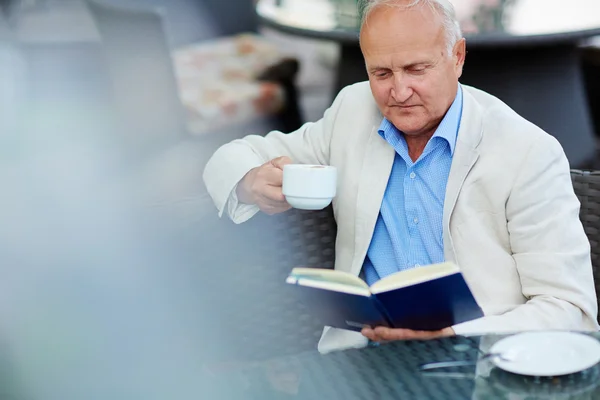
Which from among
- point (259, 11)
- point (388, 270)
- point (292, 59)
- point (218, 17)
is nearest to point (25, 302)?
point (388, 270)

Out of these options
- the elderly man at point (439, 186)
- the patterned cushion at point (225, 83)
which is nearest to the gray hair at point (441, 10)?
the elderly man at point (439, 186)

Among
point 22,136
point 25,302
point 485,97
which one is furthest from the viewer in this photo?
point 22,136

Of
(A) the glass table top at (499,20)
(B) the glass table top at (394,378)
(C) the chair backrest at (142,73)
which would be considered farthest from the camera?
(C) the chair backrest at (142,73)

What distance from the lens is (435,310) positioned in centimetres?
149

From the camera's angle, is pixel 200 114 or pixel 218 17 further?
pixel 218 17

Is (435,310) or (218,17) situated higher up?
(435,310)

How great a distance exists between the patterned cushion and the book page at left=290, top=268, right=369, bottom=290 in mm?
2244

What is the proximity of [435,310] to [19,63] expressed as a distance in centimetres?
379

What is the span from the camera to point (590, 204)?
1.82m

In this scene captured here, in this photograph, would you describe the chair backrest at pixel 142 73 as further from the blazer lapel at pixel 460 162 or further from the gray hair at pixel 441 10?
the blazer lapel at pixel 460 162

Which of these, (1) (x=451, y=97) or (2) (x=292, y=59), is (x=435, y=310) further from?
(2) (x=292, y=59)

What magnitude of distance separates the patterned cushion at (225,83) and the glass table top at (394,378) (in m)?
2.32

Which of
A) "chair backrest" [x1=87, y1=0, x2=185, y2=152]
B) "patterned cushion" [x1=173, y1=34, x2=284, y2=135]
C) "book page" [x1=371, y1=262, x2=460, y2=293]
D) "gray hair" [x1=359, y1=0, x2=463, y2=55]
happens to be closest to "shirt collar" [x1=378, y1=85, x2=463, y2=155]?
"gray hair" [x1=359, y1=0, x2=463, y2=55]

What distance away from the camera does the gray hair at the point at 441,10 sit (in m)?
1.73
